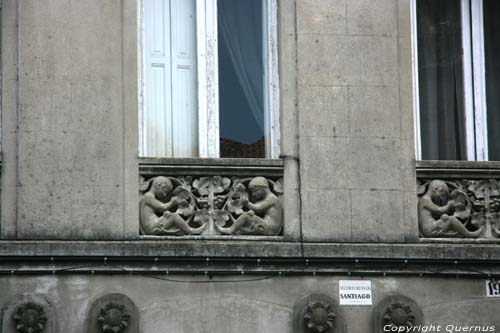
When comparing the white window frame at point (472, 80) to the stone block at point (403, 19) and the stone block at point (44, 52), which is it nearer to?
the stone block at point (403, 19)

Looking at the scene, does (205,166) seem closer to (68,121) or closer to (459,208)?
(68,121)

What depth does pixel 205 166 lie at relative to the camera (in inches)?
707

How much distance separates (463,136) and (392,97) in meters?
1.23

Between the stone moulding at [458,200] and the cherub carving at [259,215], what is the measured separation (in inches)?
65.5

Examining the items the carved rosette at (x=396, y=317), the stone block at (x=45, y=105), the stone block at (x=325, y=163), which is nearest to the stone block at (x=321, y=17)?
the stone block at (x=325, y=163)

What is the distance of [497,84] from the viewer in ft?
63.8

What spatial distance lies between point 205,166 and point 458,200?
292 centimetres

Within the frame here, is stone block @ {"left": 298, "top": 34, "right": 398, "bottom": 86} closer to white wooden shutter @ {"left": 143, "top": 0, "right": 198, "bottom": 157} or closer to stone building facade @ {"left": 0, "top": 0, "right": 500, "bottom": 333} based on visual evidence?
stone building facade @ {"left": 0, "top": 0, "right": 500, "bottom": 333}

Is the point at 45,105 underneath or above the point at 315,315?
above

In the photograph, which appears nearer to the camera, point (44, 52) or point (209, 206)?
point (44, 52)

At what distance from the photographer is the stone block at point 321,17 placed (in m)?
18.5

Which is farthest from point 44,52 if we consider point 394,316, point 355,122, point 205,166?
point 394,316

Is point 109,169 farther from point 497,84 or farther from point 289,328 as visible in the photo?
point 497,84

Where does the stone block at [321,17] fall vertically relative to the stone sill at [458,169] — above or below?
above
